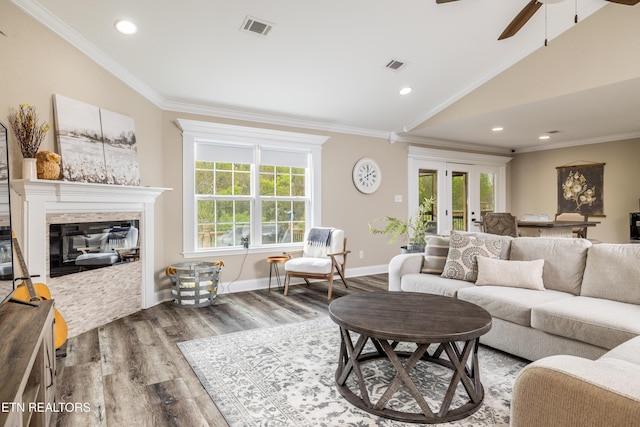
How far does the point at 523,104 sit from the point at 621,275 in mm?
2572

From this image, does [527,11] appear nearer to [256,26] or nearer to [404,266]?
[256,26]

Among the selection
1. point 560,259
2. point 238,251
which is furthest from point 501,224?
point 238,251

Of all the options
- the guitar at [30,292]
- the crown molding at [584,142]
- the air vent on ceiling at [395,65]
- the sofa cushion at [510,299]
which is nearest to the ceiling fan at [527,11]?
the air vent on ceiling at [395,65]

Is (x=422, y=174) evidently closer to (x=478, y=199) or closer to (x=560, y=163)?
(x=478, y=199)

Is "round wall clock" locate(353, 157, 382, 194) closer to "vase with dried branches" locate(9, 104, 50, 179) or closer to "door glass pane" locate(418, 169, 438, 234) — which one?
"door glass pane" locate(418, 169, 438, 234)

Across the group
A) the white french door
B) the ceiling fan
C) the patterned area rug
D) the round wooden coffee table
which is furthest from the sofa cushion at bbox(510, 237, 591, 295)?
the white french door

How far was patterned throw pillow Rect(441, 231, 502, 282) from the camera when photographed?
3.17 m

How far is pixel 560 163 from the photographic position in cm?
682

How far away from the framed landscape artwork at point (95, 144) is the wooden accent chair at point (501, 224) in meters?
4.39

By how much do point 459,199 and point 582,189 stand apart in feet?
6.90

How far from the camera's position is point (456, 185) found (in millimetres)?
6898

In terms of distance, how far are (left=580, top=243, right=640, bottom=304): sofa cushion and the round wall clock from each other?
11.0 feet

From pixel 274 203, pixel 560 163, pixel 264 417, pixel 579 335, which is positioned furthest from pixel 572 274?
pixel 560 163

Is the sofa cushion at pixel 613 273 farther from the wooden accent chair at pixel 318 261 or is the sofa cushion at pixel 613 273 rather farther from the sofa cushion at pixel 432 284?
the wooden accent chair at pixel 318 261
